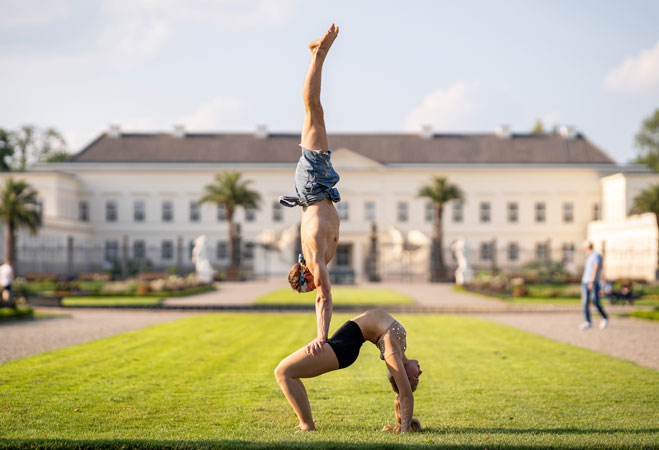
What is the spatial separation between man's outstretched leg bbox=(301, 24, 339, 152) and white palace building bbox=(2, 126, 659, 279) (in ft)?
187

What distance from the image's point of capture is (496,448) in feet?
16.5

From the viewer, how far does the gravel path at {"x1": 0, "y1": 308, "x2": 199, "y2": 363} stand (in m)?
12.3

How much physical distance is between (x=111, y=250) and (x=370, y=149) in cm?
2401

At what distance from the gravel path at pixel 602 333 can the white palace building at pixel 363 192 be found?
43839 mm

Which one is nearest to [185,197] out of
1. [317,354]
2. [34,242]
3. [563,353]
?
[34,242]

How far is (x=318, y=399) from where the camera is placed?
7699 millimetres

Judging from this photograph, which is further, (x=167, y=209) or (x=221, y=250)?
(x=167, y=209)

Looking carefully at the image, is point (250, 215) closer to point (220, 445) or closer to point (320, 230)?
point (320, 230)

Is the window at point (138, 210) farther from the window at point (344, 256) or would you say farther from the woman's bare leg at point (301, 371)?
the woman's bare leg at point (301, 371)

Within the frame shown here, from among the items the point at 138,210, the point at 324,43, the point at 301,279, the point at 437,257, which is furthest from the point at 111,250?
the point at 301,279

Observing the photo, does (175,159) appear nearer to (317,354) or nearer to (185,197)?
(185,197)

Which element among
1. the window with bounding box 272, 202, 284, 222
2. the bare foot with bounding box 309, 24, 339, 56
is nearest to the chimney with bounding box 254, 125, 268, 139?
the window with bounding box 272, 202, 284, 222

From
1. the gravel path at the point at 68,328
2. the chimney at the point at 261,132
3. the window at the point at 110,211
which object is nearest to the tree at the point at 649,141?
the chimney at the point at 261,132

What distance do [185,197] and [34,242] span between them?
16481 mm
